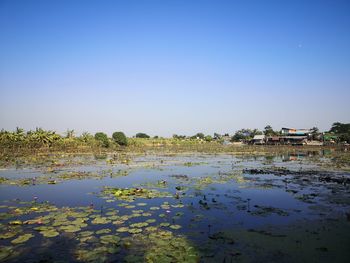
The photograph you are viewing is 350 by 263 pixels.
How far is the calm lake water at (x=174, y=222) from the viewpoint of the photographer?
559cm

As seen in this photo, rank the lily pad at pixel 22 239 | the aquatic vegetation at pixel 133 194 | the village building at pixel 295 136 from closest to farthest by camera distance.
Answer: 1. the lily pad at pixel 22 239
2. the aquatic vegetation at pixel 133 194
3. the village building at pixel 295 136

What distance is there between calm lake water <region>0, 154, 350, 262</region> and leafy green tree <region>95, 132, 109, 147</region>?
30412 mm

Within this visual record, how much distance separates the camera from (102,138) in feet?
145

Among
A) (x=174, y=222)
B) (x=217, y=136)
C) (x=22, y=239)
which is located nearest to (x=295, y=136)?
(x=217, y=136)

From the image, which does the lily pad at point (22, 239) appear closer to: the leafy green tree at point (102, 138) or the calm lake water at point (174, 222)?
the calm lake water at point (174, 222)

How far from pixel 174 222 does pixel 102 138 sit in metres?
38.4

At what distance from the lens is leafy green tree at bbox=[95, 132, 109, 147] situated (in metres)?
43.9

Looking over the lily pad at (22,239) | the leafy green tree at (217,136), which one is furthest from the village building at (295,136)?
the lily pad at (22,239)

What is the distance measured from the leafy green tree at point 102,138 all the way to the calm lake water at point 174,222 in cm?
3041

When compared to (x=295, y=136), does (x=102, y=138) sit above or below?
below

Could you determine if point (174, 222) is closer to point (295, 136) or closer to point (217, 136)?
point (295, 136)

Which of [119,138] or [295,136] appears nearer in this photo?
[119,138]

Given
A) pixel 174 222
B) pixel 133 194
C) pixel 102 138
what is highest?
pixel 102 138

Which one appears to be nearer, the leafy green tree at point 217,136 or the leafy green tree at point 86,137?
the leafy green tree at point 86,137
